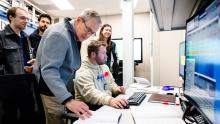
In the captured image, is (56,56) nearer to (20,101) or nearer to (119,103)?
(20,101)

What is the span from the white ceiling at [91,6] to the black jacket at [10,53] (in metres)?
2.49

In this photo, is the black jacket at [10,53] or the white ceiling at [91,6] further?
the white ceiling at [91,6]

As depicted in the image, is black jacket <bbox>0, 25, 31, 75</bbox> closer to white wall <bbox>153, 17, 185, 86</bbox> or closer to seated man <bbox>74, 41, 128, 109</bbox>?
seated man <bbox>74, 41, 128, 109</bbox>

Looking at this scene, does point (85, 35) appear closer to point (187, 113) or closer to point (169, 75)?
point (187, 113)

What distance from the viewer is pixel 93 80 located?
5.64 ft

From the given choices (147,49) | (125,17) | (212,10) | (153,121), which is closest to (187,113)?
(153,121)

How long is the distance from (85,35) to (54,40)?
9.2 inches

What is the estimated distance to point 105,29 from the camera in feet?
8.92

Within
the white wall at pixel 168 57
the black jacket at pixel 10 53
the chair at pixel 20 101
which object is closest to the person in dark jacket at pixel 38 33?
the black jacket at pixel 10 53

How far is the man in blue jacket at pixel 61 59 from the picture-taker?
3.64 ft

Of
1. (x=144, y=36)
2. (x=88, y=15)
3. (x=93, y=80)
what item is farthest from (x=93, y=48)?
(x=144, y=36)

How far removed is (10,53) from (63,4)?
281 cm

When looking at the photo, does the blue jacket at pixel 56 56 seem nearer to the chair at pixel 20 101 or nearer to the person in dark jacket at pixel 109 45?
the chair at pixel 20 101

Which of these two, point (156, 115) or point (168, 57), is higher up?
point (168, 57)
